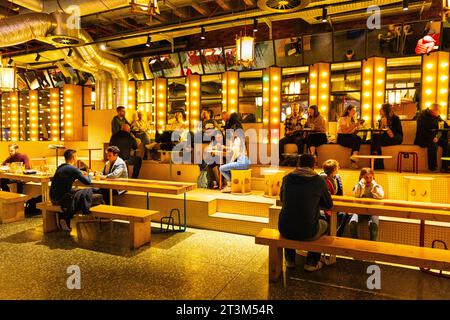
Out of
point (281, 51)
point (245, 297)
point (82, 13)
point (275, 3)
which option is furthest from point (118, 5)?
point (245, 297)

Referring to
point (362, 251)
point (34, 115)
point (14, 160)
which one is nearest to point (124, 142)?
point (14, 160)

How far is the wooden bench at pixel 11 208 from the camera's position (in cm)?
538

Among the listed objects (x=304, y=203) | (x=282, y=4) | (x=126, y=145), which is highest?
(x=282, y=4)

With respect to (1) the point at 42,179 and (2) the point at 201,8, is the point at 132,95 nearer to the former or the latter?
(2) the point at 201,8

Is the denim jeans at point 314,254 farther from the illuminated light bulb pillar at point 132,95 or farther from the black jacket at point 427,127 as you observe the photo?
the illuminated light bulb pillar at point 132,95

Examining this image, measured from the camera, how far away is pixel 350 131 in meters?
6.50

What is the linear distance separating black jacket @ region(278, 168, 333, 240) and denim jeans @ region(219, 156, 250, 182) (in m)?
2.94

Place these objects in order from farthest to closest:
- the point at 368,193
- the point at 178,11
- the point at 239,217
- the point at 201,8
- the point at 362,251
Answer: the point at 178,11 → the point at 201,8 → the point at 239,217 → the point at 368,193 → the point at 362,251

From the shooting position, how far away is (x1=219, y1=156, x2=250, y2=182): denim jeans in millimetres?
6148

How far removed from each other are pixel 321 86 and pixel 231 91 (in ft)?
8.33

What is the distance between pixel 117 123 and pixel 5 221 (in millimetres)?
3100

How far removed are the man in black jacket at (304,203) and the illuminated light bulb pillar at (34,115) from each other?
13.0m

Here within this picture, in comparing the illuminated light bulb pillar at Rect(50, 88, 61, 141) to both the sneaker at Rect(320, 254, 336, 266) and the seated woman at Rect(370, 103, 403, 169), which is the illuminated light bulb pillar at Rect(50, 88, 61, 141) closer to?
the seated woman at Rect(370, 103, 403, 169)

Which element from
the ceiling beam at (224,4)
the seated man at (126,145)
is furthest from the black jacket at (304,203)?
the ceiling beam at (224,4)
